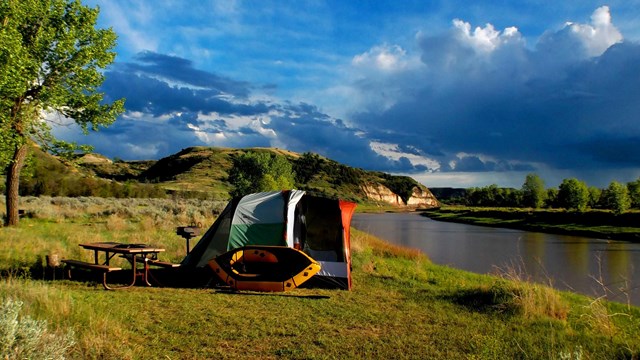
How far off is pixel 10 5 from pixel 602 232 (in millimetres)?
47872

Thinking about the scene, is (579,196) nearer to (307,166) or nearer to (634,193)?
(634,193)

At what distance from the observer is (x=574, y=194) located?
2832 inches

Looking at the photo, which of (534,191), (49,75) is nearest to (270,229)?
(49,75)

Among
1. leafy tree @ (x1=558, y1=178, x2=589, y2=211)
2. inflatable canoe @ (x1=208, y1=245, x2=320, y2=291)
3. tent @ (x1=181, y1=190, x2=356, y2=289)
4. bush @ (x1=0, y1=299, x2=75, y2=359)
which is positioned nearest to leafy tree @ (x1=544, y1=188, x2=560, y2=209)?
leafy tree @ (x1=558, y1=178, x2=589, y2=211)

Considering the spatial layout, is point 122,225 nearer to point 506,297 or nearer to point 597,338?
point 506,297

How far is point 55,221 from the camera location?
22.0 meters

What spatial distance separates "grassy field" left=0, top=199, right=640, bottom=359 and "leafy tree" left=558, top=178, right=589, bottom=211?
222 ft

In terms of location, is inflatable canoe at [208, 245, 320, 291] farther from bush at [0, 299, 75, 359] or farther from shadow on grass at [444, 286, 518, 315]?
bush at [0, 299, 75, 359]

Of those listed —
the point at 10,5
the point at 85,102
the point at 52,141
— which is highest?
the point at 10,5

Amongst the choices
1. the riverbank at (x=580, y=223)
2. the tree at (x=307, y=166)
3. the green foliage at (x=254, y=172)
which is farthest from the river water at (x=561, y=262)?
the tree at (x=307, y=166)

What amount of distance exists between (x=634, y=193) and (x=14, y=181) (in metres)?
79.9

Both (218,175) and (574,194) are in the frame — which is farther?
(218,175)

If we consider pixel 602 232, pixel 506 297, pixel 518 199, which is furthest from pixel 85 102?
pixel 518 199

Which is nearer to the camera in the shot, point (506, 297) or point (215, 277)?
point (506, 297)
